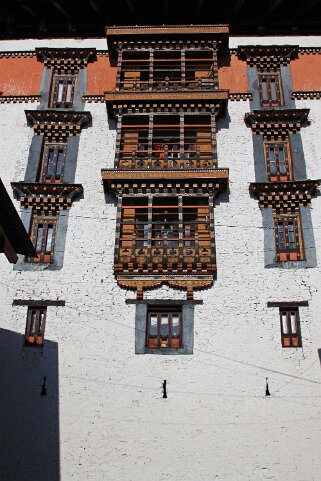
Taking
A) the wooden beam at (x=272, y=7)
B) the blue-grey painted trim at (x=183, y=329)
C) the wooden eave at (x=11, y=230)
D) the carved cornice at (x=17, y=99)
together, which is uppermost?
the wooden beam at (x=272, y=7)

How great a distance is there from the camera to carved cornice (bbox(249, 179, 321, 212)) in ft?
55.6

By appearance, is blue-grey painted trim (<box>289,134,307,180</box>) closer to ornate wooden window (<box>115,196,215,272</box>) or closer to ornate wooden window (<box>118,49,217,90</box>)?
ornate wooden window (<box>115,196,215,272</box>)

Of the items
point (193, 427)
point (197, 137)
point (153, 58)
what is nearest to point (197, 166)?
point (197, 137)

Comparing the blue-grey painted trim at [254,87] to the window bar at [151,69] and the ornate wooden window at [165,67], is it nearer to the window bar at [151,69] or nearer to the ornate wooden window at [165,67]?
the ornate wooden window at [165,67]

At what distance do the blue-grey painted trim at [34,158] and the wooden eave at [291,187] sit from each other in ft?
22.1

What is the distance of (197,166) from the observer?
56.4 ft

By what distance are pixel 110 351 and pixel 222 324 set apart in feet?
9.88

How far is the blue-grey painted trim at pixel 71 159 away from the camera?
1777 centimetres

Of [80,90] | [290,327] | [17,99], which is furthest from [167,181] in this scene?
[17,99]

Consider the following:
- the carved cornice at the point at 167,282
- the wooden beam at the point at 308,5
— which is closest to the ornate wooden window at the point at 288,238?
the carved cornice at the point at 167,282

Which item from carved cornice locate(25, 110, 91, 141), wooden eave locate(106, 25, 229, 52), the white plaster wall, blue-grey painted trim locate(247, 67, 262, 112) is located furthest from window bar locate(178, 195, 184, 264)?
wooden eave locate(106, 25, 229, 52)

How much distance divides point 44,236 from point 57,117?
4201 millimetres

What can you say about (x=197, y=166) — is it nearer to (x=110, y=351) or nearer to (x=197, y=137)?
(x=197, y=137)

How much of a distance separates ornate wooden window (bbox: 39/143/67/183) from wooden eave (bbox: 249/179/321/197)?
609 centimetres
